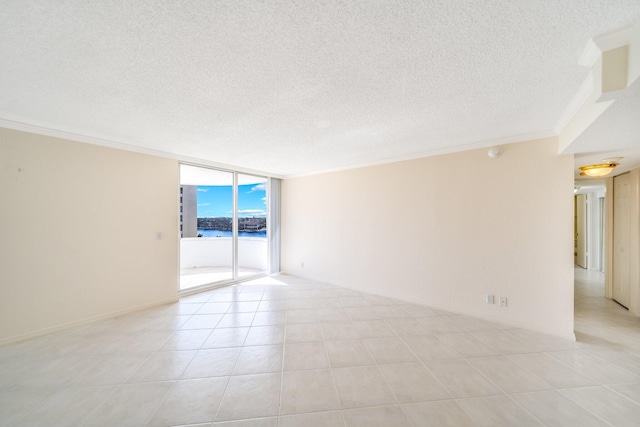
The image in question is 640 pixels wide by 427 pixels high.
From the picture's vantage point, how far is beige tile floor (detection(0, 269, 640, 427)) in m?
1.54

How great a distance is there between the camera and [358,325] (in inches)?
112

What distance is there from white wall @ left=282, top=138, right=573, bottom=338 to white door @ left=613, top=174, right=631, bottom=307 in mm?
2090

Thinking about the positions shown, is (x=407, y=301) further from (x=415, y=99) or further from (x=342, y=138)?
(x=415, y=99)

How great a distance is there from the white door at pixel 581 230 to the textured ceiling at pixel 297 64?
6.09 m

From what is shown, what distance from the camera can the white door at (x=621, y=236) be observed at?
341 centimetres

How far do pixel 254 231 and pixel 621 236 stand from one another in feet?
24.4

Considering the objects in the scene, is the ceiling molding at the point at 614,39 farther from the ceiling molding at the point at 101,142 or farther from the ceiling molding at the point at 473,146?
the ceiling molding at the point at 101,142

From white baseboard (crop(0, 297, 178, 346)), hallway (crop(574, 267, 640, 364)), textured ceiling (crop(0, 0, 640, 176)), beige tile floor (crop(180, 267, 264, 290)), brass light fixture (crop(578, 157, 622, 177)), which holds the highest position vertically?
textured ceiling (crop(0, 0, 640, 176))

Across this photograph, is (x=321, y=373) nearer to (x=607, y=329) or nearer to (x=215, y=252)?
(x=607, y=329)

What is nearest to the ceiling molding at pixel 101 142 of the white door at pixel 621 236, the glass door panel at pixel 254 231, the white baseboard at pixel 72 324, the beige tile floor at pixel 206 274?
the glass door panel at pixel 254 231

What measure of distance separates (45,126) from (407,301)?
18.0 feet

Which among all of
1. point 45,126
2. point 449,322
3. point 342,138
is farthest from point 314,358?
point 45,126

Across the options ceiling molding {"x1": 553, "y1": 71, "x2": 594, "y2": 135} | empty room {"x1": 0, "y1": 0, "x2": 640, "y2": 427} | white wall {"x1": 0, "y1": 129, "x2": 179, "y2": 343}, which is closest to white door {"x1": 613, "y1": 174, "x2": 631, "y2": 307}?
empty room {"x1": 0, "y1": 0, "x2": 640, "y2": 427}

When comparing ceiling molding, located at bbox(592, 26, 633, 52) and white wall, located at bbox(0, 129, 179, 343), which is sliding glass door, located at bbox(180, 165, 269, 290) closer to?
white wall, located at bbox(0, 129, 179, 343)
